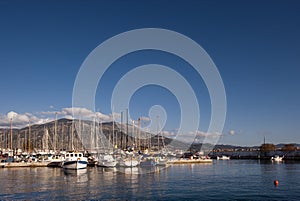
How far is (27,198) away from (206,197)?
20.0 meters

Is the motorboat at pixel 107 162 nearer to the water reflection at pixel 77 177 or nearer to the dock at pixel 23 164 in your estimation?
the water reflection at pixel 77 177

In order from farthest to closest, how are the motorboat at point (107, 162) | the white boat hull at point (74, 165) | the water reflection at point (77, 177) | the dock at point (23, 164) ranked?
the dock at point (23, 164)
the motorboat at point (107, 162)
the white boat hull at point (74, 165)
the water reflection at point (77, 177)

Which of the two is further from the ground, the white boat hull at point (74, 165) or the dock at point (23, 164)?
the white boat hull at point (74, 165)

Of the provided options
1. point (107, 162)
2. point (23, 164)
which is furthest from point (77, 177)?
point (23, 164)

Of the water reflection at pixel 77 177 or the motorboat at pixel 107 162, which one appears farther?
the motorboat at pixel 107 162

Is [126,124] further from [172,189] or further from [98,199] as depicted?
[98,199]

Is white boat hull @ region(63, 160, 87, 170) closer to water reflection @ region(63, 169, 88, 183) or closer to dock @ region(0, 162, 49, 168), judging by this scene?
water reflection @ region(63, 169, 88, 183)

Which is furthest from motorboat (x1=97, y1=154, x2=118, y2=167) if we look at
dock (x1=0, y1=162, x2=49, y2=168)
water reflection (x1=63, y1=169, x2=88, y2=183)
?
dock (x1=0, y1=162, x2=49, y2=168)

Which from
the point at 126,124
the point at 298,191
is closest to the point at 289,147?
the point at 126,124

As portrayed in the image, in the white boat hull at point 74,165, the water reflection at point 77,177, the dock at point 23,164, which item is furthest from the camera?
the dock at point 23,164

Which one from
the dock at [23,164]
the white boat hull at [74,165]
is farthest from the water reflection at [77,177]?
the dock at [23,164]

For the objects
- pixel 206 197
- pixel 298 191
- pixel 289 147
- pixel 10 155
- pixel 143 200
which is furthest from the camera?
pixel 289 147

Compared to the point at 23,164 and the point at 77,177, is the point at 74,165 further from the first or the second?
the point at 23,164

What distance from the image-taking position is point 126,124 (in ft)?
330
